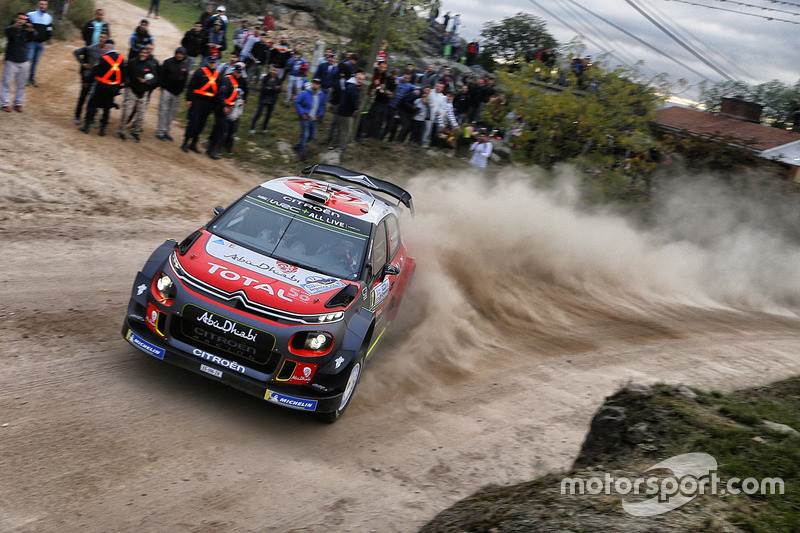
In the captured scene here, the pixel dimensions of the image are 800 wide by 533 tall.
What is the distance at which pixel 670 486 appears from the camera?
4684 millimetres

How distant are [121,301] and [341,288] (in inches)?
126

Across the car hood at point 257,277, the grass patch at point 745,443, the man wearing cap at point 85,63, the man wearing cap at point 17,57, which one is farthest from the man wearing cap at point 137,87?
the grass patch at point 745,443

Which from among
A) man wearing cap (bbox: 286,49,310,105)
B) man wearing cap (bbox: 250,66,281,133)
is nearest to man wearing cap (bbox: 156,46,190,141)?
man wearing cap (bbox: 250,66,281,133)

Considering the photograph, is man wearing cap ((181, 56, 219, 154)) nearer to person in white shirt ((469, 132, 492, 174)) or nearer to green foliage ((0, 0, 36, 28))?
person in white shirt ((469, 132, 492, 174))

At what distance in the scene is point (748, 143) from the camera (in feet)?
68.7

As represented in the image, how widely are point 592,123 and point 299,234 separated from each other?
12523 millimetres

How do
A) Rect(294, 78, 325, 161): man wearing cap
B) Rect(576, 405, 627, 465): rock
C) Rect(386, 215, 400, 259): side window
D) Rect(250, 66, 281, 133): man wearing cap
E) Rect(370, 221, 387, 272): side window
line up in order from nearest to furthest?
Rect(576, 405, 627, 465): rock → Rect(370, 221, 387, 272): side window → Rect(386, 215, 400, 259): side window → Rect(294, 78, 325, 161): man wearing cap → Rect(250, 66, 281, 133): man wearing cap

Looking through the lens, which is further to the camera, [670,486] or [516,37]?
[516,37]

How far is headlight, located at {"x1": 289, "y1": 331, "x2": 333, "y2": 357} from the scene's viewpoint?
245 inches

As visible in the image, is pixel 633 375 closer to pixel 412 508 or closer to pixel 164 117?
pixel 412 508

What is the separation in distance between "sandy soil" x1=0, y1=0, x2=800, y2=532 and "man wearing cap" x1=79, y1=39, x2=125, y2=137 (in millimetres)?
656

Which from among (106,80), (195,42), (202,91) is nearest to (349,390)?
(106,80)

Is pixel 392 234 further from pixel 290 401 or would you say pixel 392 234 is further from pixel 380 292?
pixel 290 401

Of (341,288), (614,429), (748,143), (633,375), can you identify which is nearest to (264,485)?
(341,288)
